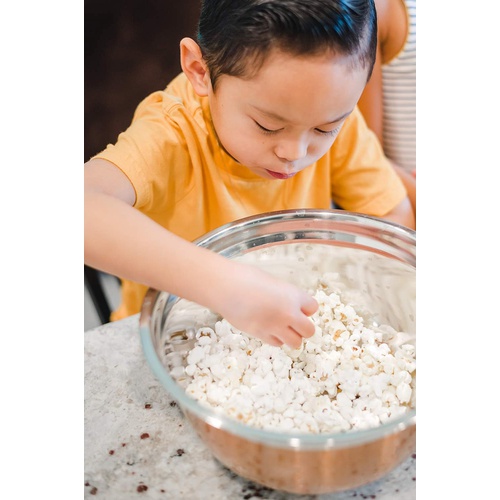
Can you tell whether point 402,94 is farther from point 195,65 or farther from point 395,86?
point 195,65

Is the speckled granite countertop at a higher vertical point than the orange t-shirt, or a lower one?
lower

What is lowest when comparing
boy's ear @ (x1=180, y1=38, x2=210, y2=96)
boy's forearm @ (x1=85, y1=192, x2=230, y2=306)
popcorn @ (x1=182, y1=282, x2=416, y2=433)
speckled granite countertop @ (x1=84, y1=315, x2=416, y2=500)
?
speckled granite countertop @ (x1=84, y1=315, x2=416, y2=500)

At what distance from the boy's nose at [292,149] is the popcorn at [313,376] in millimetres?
158

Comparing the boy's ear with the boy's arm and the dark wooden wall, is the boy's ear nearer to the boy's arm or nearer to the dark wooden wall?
the dark wooden wall

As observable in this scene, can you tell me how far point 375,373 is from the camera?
0.53 meters

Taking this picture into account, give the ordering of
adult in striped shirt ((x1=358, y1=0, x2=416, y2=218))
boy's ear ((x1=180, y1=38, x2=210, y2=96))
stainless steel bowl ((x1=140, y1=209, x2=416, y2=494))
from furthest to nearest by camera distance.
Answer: adult in striped shirt ((x1=358, y1=0, x2=416, y2=218)) → boy's ear ((x1=180, y1=38, x2=210, y2=96)) → stainless steel bowl ((x1=140, y1=209, x2=416, y2=494))

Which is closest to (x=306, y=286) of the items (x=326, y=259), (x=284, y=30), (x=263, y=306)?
(x=326, y=259)

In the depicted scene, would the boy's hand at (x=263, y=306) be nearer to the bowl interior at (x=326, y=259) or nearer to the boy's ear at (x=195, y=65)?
the bowl interior at (x=326, y=259)

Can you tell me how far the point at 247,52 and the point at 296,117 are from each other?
0.06 metres

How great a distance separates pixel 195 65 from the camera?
529 mm

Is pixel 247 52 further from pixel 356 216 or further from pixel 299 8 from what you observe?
pixel 356 216

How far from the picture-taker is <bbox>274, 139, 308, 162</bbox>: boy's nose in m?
0.50

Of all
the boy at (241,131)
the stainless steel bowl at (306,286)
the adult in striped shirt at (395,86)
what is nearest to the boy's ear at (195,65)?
the boy at (241,131)

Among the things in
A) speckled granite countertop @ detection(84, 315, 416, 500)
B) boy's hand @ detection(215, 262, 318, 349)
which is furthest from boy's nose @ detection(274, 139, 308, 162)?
speckled granite countertop @ detection(84, 315, 416, 500)
